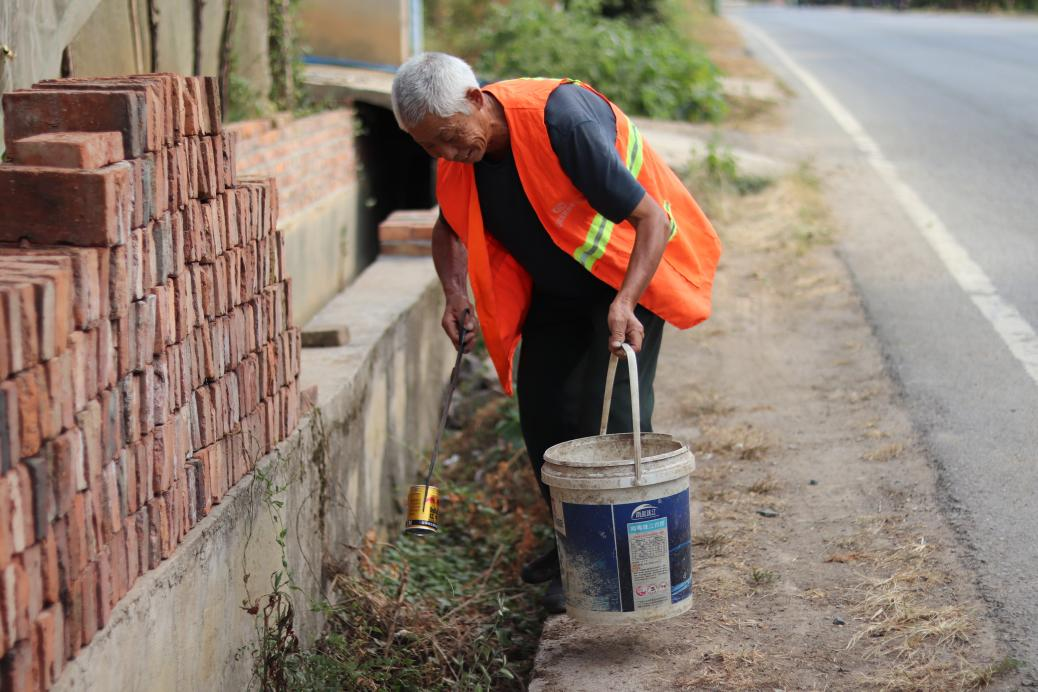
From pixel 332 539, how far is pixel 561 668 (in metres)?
1.18

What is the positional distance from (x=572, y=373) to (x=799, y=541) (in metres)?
0.92

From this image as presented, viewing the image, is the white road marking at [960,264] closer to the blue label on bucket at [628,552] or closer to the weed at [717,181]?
the weed at [717,181]

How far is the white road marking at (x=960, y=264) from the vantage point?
5369mm

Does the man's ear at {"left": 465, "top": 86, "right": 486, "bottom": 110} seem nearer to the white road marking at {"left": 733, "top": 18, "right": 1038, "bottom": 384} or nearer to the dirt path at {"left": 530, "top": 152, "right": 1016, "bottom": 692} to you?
the dirt path at {"left": 530, "top": 152, "right": 1016, "bottom": 692}

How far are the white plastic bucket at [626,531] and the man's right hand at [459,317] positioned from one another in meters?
0.69

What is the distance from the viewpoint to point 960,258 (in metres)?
6.89

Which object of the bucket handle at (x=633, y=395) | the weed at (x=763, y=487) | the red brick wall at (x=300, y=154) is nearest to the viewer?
the bucket handle at (x=633, y=395)

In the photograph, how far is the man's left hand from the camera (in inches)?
127

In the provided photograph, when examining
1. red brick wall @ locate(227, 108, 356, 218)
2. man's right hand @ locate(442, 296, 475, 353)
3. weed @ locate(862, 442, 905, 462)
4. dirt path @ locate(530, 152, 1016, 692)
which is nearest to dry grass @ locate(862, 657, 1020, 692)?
dirt path @ locate(530, 152, 1016, 692)

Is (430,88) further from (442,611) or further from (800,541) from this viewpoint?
(442,611)

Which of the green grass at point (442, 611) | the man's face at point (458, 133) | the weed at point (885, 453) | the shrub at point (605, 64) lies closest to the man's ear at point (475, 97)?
the man's face at point (458, 133)

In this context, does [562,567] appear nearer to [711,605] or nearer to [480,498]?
[711,605]

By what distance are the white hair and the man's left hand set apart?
2.14 feet

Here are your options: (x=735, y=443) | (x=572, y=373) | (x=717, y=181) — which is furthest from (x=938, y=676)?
(x=717, y=181)
